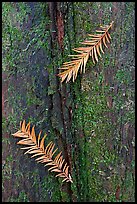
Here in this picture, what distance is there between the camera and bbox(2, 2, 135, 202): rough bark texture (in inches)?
41.7

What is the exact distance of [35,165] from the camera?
1.12 meters

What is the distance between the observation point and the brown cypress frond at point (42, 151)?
1.10m

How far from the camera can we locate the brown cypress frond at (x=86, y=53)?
106cm

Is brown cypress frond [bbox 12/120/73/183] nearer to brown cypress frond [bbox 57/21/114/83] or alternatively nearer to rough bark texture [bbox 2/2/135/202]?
rough bark texture [bbox 2/2/135/202]

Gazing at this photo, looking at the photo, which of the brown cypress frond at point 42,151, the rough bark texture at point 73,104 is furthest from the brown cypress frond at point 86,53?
the brown cypress frond at point 42,151

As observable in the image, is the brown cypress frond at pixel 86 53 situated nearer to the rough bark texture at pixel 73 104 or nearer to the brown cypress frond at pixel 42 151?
the rough bark texture at pixel 73 104

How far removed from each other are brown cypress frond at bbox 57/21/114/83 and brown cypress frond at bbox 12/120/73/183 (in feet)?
0.68

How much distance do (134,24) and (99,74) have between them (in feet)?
0.63

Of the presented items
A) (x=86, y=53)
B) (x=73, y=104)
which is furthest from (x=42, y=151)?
(x=86, y=53)

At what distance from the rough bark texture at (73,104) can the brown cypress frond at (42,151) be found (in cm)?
2

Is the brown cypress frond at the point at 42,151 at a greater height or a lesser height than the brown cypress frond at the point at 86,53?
lesser

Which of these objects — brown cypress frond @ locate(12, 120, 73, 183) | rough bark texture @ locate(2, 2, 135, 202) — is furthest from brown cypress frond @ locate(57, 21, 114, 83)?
brown cypress frond @ locate(12, 120, 73, 183)

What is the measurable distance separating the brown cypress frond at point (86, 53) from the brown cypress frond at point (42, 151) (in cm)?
21

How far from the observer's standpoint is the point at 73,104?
1.09 meters
